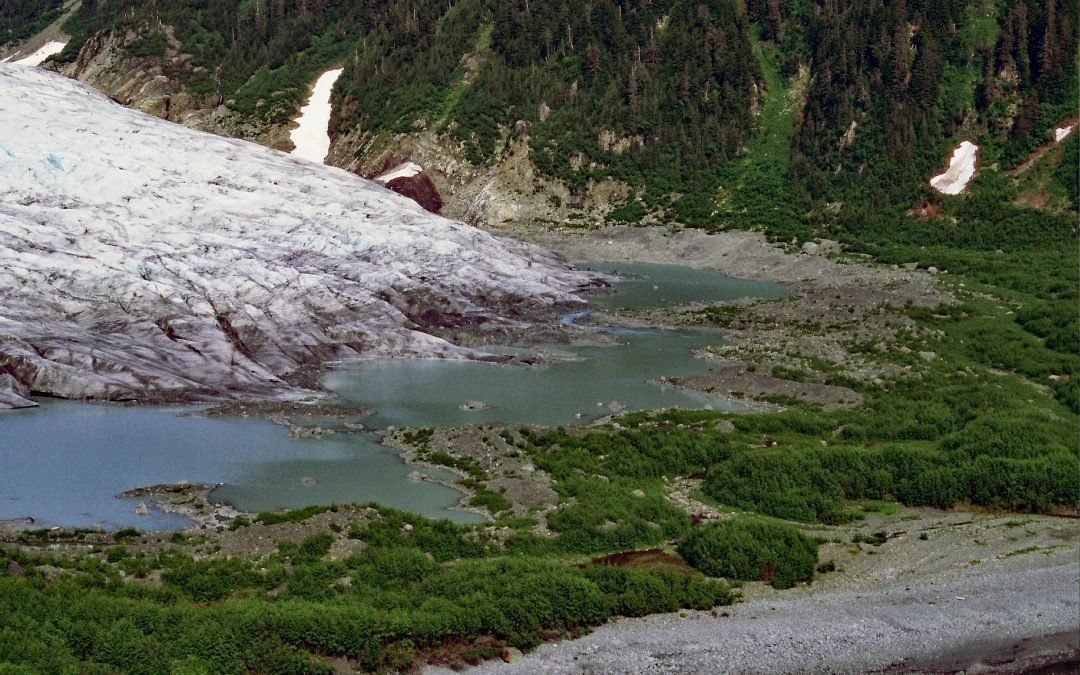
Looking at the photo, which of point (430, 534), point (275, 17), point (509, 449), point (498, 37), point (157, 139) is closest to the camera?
point (430, 534)

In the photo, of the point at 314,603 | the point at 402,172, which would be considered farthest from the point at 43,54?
the point at 314,603

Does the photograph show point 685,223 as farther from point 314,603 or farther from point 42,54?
point 42,54

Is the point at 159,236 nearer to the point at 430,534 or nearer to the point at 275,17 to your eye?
the point at 430,534

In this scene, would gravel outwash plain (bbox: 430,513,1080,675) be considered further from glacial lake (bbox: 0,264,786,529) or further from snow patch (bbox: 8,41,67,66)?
snow patch (bbox: 8,41,67,66)

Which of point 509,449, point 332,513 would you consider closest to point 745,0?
point 509,449

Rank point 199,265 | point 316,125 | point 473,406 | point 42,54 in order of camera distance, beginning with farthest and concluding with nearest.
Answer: point 42,54
point 316,125
point 199,265
point 473,406

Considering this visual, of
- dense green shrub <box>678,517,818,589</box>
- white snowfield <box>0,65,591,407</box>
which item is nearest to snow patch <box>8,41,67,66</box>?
white snowfield <box>0,65,591,407</box>
